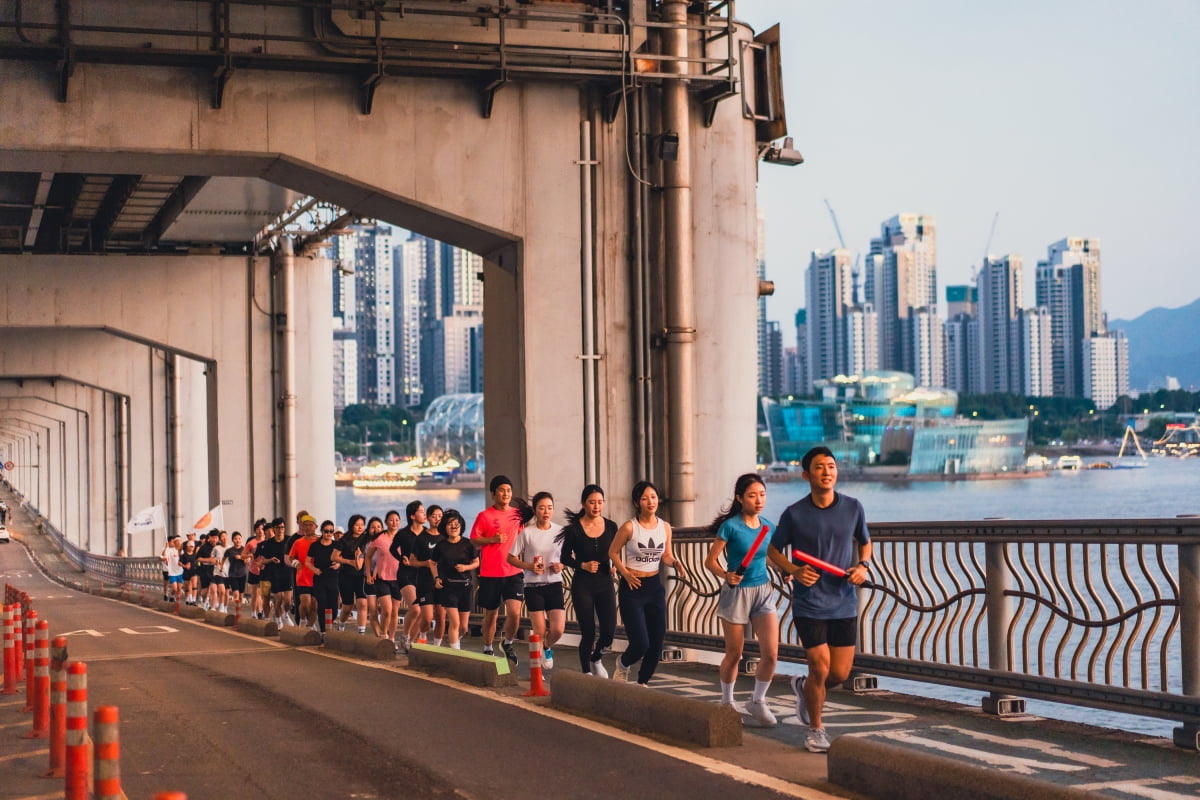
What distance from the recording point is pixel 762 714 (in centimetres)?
1066

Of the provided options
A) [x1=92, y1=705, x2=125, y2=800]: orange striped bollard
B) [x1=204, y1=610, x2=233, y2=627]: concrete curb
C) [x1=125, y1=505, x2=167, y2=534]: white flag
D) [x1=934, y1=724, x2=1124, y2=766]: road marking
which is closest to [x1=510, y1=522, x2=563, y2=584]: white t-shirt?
[x1=934, y1=724, x2=1124, y2=766]: road marking

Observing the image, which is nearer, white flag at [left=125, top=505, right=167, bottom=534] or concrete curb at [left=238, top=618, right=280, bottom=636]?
concrete curb at [left=238, top=618, right=280, bottom=636]

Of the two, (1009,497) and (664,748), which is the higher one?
(664,748)

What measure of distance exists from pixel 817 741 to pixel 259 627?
15.8 metres

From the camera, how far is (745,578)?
1084 centimetres

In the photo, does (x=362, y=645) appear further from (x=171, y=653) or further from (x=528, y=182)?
(x=528, y=182)

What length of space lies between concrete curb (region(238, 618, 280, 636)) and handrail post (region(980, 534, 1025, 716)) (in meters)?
13.6

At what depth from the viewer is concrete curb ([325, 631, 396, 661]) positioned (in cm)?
1711

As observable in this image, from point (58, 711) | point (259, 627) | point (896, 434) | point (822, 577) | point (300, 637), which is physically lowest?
point (259, 627)

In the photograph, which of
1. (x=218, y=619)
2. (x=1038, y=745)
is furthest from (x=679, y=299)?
(x=218, y=619)

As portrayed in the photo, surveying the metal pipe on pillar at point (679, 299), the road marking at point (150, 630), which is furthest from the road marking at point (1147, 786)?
the road marking at point (150, 630)

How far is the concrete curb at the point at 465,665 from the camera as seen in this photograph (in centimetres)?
1364

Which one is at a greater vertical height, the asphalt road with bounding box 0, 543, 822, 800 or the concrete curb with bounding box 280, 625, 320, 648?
the asphalt road with bounding box 0, 543, 822, 800

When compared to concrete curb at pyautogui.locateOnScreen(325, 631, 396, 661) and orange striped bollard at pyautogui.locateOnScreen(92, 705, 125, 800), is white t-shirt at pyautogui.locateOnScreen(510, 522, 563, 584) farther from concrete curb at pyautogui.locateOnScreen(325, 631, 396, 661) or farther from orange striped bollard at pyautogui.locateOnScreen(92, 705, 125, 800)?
orange striped bollard at pyautogui.locateOnScreen(92, 705, 125, 800)
